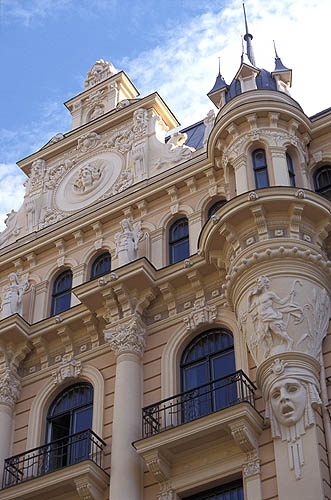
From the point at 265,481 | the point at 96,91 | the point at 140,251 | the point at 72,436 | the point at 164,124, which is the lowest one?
the point at 265,481

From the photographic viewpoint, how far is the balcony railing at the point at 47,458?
23.5 meters

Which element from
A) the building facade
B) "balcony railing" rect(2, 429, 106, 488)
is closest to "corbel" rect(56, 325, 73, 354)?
the building facade

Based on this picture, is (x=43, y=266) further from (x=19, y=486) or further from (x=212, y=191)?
(x=19, y=486)

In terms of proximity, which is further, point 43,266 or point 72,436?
point 43,266

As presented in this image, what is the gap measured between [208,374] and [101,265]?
21.6ft

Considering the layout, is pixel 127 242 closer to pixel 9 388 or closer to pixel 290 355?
pixel 9 388

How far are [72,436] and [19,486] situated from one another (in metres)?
1.89

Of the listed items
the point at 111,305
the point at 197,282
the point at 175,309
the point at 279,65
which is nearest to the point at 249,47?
the point at 279,65

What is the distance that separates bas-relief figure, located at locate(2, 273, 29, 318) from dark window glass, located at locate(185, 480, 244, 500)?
913 cm

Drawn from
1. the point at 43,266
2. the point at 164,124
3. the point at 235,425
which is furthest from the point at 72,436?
the point at 164,124

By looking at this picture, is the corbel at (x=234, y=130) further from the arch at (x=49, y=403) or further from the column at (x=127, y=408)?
the arch at (x=49, y=403)

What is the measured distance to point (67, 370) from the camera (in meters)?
25.6

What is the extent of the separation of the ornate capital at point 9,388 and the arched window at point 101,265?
3957 millimetres

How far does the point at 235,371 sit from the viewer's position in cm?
2272
